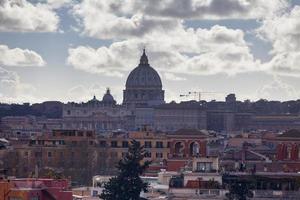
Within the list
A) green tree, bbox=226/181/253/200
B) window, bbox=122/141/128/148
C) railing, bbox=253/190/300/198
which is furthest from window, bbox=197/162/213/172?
window, bbox=122/141/128/148

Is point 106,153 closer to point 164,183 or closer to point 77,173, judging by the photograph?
point 77,173

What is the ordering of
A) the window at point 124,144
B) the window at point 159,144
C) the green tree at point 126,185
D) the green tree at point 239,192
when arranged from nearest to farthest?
the green tree at point 239,192
the green tree at point 126,185
the window at point 124,144
the window at point 159,144

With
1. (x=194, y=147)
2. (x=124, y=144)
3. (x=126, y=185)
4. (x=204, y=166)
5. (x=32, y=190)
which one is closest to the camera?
(x=32, y=190)

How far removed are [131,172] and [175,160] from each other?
23.4m

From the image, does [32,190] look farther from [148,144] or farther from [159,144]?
[148,144]

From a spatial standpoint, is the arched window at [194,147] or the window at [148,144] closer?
the arched window at [194,147]

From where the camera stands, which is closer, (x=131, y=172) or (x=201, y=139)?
(x=131, y=172)

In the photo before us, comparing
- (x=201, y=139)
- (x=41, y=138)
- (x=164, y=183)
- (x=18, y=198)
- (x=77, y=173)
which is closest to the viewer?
(x=18, y=198)

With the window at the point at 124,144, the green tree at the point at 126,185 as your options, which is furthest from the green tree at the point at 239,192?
the window at the point at 124,144

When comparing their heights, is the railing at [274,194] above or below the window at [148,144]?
below

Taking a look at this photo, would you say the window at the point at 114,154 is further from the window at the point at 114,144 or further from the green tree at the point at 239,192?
the green tree at the point at 239,192

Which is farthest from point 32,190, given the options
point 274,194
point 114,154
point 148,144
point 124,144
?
point 148,144

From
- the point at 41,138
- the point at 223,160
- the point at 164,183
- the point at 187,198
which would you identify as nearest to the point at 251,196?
the point at 187,198

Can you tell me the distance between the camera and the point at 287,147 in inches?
3167
